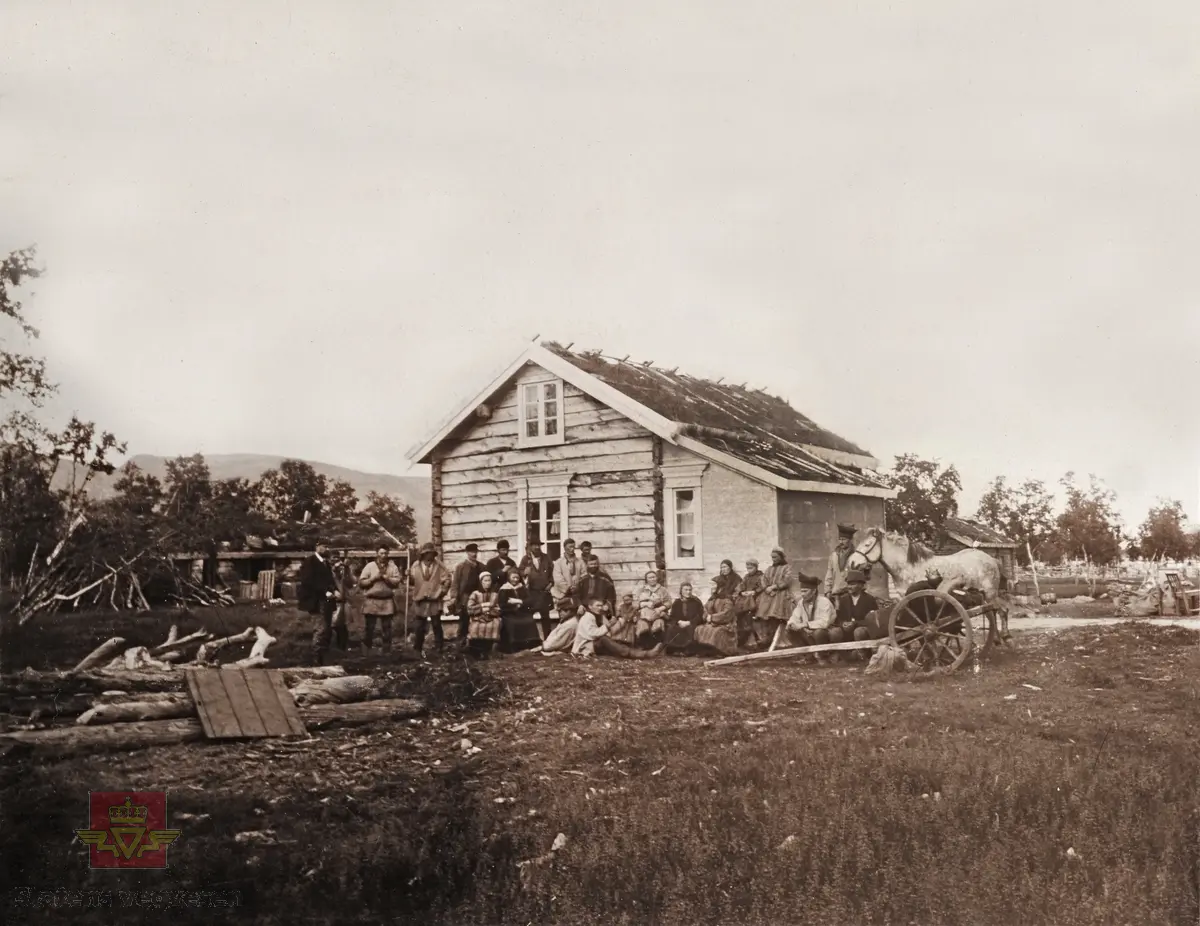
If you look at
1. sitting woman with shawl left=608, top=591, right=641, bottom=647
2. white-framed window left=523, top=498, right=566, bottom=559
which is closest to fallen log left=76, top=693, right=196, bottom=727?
white-framed window left=523, top=498, right=566, bottom=559

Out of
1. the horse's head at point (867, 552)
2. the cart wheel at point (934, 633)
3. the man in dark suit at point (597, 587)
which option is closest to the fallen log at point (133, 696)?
the man in dark suit at point (597, 587)

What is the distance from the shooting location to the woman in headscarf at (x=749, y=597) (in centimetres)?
422

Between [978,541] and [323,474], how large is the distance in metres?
3.44

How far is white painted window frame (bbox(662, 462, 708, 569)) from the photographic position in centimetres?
428

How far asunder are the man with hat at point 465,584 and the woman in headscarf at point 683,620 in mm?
935

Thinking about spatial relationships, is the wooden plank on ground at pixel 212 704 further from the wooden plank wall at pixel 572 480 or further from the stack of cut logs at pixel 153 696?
the wooden plank wall at pixel 572 480

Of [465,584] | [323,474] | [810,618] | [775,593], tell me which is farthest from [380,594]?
[810,618]

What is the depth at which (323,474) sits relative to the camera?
14.3 ft

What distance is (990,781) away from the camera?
157 inches

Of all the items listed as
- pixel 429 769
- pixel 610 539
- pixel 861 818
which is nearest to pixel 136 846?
pixel 429 769

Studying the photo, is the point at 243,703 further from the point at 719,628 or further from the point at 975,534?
the point at 975,534

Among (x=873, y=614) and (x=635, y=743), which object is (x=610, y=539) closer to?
(x=635, y=743)

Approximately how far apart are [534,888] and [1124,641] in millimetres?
3180

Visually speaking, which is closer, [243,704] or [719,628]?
[243,704]
